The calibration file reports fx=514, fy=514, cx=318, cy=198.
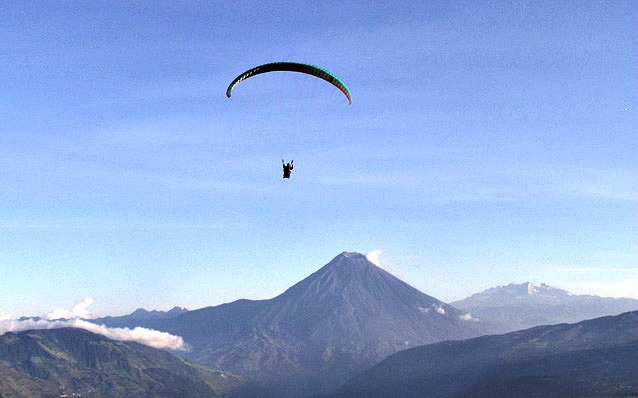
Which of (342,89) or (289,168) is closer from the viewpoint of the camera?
(342,89)

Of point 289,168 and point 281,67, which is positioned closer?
point 281,67

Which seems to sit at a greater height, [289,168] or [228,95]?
[228,95]

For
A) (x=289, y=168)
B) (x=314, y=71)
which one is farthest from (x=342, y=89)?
(x=289, y=168)

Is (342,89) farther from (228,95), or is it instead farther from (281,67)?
(228,95)

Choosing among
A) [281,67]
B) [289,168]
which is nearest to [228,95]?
[281,67]

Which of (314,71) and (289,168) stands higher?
(314,71)

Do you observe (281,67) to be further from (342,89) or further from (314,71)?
(342,89)
